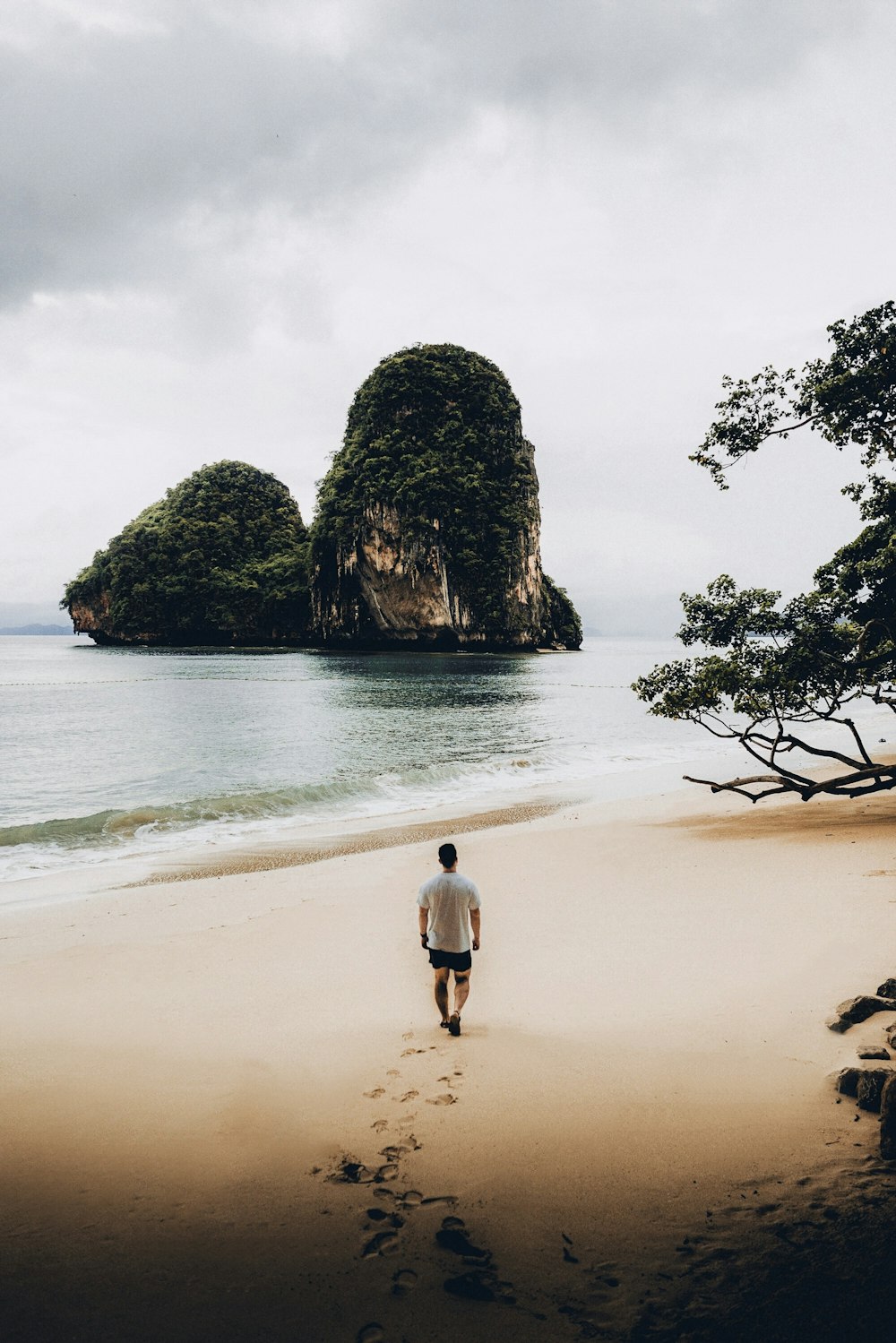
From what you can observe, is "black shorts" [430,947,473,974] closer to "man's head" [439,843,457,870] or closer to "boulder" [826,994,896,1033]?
"man's head" [439,843,457,870]

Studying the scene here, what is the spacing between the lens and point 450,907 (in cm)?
488

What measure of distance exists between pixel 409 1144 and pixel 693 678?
31.5 ft

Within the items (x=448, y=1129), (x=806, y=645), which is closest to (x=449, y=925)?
(x=448, y=1129)

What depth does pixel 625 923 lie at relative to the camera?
23.2 ft

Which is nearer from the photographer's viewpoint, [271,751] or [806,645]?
[806,645]

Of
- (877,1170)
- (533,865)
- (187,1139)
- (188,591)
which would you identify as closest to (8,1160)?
(187,1139)

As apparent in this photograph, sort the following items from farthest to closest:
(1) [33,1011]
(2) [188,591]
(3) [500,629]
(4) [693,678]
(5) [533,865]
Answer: (2) [188,591], (3) [500,629], (4) [693,678], (5) [533,865], (1) [33,1011]

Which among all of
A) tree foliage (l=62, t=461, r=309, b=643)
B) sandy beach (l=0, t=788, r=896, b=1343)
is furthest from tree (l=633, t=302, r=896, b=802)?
tree foliage (l=62, t=461, r=309, b=643)

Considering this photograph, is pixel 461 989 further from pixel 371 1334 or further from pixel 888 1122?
pixel 888 1122

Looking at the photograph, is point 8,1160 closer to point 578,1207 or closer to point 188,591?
point 578,1207

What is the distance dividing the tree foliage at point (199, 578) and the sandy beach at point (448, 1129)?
92.5 metres

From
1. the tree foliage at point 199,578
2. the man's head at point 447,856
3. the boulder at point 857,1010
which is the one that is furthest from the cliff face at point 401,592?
the boulder at point 857,1010

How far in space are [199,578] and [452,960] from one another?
99252mm

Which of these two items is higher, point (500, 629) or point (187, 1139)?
point (500, 629)
